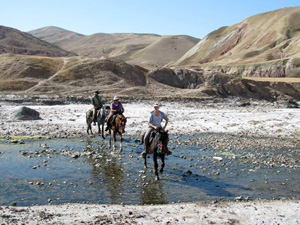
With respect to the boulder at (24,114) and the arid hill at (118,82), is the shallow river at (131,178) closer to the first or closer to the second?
the boulder at (24,114)

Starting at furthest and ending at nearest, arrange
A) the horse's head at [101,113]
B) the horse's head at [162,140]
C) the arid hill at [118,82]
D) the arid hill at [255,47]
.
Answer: the arid hill at [255,47] → the arid hill at [118,82] → the horse's head at [101,113] → the horse's head at [162,140]

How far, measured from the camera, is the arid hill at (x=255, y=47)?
9429cm

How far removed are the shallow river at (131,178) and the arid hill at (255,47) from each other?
270 feet

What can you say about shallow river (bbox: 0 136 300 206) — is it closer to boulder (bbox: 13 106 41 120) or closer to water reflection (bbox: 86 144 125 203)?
water reflection (bbox: 86 144 125 203)

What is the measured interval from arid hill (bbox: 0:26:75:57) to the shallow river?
132486 mm

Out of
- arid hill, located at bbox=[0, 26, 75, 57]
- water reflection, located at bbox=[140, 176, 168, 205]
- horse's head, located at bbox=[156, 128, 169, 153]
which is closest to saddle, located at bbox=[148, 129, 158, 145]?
horse's head, located at bbox=[156, 128, 169, 153]

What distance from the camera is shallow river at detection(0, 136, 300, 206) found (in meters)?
10.6

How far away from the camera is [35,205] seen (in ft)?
31.9

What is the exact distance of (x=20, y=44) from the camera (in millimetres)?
157375

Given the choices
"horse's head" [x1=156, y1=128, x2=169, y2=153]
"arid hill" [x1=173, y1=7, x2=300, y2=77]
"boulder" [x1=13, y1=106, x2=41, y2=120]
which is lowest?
"boulder" [x1=13, y1=106, x2=41, y2=120]

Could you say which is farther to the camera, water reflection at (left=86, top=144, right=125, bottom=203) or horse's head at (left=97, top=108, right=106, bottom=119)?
horse's head at (left=97, top=108, right=106, bottom=119)

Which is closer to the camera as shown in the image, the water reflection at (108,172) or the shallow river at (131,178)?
the shallow river at (131,178)

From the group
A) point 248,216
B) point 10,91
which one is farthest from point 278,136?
point 10,91

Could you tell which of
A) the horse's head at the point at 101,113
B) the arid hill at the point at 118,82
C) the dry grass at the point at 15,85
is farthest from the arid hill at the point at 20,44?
the horse's head at the point at 101,113
